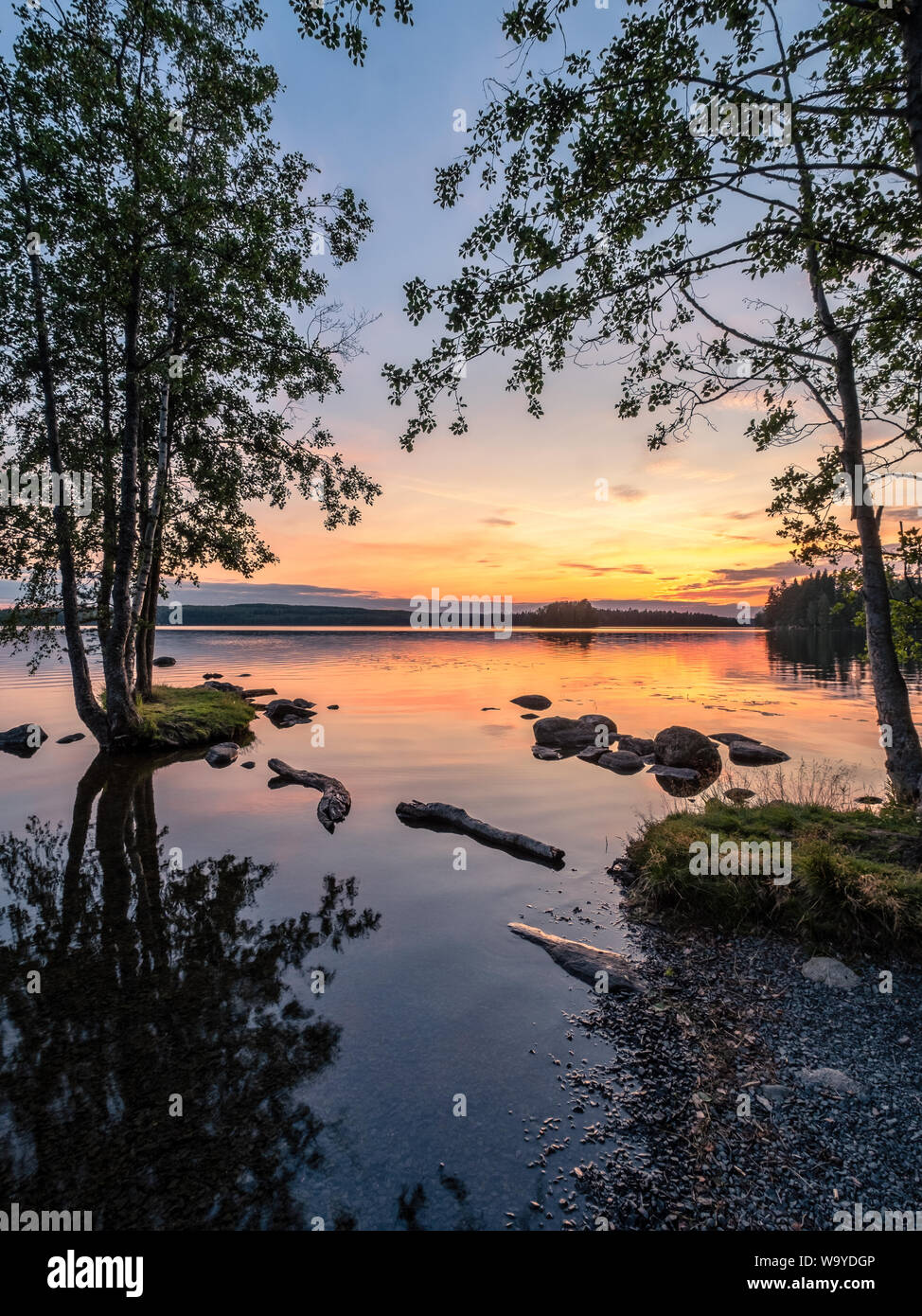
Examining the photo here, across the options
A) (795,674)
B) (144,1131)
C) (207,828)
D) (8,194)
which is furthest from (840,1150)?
(795,674)

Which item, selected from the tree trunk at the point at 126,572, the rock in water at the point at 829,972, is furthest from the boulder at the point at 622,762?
the tree trunk at the point at 126,572

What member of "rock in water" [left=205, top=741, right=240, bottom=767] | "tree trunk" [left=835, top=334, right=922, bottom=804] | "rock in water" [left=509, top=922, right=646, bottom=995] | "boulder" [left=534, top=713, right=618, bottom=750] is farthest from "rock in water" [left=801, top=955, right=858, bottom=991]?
"rock in water" [left=205, top=741, right=240, bottom=767]

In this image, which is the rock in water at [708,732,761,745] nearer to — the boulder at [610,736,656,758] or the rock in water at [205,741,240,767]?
the boulder at [610,736,656,758]

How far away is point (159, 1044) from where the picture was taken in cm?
587

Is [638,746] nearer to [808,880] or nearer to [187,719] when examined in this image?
[808,880]

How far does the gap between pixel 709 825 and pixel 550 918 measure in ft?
13.1

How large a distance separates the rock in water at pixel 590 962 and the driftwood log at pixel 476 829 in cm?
315

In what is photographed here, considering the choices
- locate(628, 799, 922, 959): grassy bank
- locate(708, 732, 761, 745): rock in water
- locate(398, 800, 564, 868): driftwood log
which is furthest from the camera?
locate(708, 732, 761, 745): rock in water

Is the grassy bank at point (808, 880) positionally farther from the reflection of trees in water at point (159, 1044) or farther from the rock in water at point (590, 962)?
the reflection of trees in water at point (159, 1044)

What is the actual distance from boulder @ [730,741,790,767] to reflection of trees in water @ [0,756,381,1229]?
57.7 ft

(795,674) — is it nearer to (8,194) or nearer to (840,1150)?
(840,1150)

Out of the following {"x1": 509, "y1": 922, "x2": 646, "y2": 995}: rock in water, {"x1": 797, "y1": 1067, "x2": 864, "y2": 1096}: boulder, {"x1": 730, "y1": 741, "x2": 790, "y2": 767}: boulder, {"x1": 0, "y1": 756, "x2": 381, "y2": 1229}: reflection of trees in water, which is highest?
{"x1": 797, "y1": 1067, "x2": 864, "y2": 1096}: boulder

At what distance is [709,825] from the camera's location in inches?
419

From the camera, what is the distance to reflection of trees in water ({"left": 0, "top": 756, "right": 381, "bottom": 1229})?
429 centimetres
